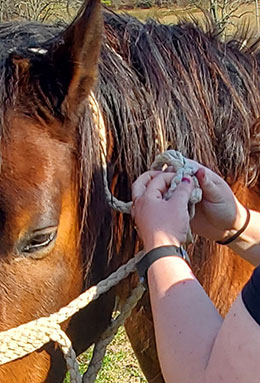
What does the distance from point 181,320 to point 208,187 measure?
0.96ft

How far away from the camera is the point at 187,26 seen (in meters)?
1.48

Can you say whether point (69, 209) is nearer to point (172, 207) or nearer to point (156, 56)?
point (172, 207)

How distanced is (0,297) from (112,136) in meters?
0.42

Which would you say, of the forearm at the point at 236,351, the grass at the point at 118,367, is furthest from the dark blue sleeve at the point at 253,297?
the grass at the point at 118,367

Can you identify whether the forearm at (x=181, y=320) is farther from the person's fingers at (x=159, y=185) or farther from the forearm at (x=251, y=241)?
the forearm at (x=251, y=241)

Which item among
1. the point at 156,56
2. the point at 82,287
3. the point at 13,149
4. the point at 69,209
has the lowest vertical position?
the point at 82,287

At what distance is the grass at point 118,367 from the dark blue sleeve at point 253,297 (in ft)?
7.12

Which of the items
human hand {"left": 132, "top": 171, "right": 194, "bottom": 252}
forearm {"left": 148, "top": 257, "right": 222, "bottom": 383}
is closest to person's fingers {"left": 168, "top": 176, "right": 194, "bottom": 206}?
human hand {"left": 132, "top": 171, "right": 194, "bottom": 252}

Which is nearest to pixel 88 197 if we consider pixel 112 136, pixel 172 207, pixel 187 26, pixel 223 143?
pixel 112 136

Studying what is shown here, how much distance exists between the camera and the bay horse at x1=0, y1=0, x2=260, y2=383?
1062 mm

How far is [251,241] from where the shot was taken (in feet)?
3.97

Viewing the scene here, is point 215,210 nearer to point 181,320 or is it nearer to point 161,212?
point 161,212

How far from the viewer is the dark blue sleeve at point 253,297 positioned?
0.76 m

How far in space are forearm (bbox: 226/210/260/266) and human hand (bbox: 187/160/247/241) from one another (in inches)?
1.0
